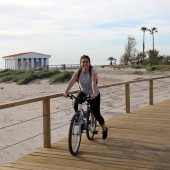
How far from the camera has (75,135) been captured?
5.66 meters

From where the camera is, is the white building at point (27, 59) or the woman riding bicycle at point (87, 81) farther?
the white building at point (27, 59)

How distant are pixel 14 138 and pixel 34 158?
7.01 m

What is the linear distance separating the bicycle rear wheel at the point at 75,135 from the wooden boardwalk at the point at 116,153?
0.37 feet

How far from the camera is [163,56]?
5562cm

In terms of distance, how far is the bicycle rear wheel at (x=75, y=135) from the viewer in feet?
17.8

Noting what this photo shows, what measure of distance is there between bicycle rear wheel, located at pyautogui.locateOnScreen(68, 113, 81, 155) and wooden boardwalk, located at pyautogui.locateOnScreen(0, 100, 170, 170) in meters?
0.11

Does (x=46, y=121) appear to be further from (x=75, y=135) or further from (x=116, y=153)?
(x=116, y=153)

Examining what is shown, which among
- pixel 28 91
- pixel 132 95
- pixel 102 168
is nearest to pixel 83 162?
pixel 102 168

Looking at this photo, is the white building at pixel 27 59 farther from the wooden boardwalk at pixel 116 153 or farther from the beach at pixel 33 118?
the wooden boardwalk at pixel 116 153

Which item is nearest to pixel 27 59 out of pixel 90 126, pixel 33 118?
pixel 33 118

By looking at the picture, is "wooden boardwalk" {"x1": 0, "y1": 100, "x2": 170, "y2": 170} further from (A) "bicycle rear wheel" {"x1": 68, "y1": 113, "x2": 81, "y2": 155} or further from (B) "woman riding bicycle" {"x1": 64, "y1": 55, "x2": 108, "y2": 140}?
(B) "woman riding bicycle" {"x1": 64, "y1": 55, "x2": 108, "y2": 140}

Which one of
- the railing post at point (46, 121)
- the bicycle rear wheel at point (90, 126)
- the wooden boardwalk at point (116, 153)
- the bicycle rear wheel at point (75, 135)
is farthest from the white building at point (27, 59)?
the bicycle rear wheel at point (75, 135)

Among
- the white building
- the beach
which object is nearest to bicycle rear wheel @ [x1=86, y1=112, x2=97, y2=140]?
the beach

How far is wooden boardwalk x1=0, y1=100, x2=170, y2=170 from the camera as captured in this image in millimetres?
5062
